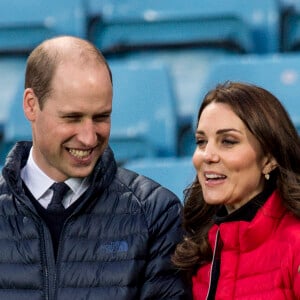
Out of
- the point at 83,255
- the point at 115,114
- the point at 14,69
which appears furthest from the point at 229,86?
the point at 14,69

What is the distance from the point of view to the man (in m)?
1.88

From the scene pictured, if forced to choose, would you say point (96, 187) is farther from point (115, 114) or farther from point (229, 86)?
point (115, 114)

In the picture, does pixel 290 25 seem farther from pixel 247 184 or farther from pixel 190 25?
pixel 247 184

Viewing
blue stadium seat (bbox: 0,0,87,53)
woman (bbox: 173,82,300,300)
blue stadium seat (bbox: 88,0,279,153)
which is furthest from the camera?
blue stadium seat (bbox: 0,0,87,53)

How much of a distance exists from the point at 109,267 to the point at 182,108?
1.21 meters

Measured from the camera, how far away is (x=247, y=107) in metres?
1.83

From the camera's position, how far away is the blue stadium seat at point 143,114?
287cm

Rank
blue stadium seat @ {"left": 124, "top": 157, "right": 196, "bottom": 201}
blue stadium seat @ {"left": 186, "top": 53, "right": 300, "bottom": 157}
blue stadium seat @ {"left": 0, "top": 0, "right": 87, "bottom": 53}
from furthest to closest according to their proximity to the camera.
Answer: blue stadium seat @ {"left": 0, "top": 0, "right": 87, "bottom": 53} < blue stadium seat @ {"left": 186, "top": 53, "right": 300, "bottom": 157} < blue stadium seat @ {"left": 124, "top": 157, "right": 196, "bottom": 201}

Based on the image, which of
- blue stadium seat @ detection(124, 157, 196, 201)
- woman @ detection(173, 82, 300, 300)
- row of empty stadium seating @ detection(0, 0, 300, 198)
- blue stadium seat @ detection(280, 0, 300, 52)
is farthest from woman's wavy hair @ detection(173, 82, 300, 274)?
blue stadium seat @ detection(280, 0, 300, 52)

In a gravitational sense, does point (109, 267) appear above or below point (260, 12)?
below

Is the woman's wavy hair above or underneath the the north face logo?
above

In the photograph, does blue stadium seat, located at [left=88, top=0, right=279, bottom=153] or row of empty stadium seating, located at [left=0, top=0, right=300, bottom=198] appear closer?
row of empty stadium seating, located at [left=0, top=0, right=300, bottom=198]

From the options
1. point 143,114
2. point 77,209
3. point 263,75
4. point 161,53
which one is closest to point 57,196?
point 77,209

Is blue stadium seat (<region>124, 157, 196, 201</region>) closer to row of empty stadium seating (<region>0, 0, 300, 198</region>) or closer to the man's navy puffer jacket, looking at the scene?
row of empty stadium seating (<region>0, 0, 300, 198</region>)
